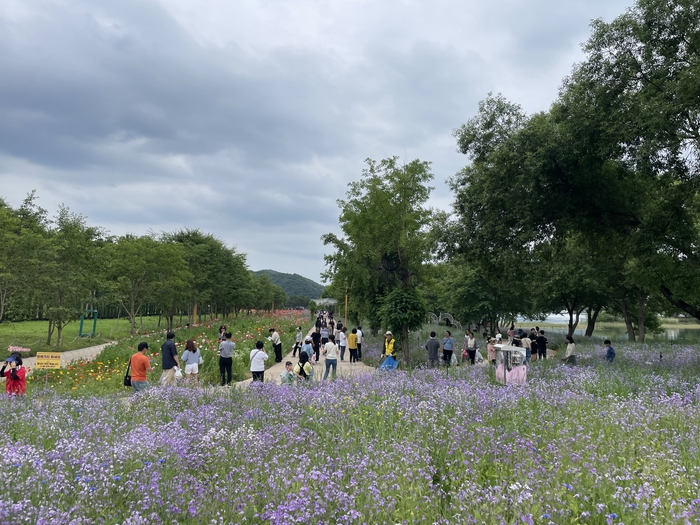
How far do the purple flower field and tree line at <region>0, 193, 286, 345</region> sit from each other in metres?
16.6

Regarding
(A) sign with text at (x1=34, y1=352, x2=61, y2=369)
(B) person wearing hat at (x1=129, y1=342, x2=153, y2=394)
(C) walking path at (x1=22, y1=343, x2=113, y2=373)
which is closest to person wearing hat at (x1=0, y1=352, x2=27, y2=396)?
(A) sign with text at (x1=34, y1=352, x2=61, y2=369)

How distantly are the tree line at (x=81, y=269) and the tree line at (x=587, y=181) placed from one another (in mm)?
15016

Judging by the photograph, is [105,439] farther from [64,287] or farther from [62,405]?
[64,287]

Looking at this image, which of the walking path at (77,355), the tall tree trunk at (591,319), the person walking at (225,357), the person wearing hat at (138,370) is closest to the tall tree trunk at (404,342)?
the person walking at (225,357)

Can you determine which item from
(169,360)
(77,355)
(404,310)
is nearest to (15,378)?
(169,360)

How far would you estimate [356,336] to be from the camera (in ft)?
65.2

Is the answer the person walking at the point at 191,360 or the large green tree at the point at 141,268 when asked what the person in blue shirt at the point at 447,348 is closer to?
the person walking at the point at 191,360

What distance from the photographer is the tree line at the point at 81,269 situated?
21.4 m

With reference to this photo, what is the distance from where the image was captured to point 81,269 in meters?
24.8

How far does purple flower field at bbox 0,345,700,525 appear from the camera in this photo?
11.5ft

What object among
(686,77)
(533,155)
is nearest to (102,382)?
(533,155)

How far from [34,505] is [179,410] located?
4.42 m

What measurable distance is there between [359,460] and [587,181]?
13.6 m

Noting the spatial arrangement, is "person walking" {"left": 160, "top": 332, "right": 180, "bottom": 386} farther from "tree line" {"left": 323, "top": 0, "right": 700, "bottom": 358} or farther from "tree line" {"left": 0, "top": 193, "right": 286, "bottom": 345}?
"tree line" {"left": 0, "top": 193, "right": 286, "bottom": 345}
